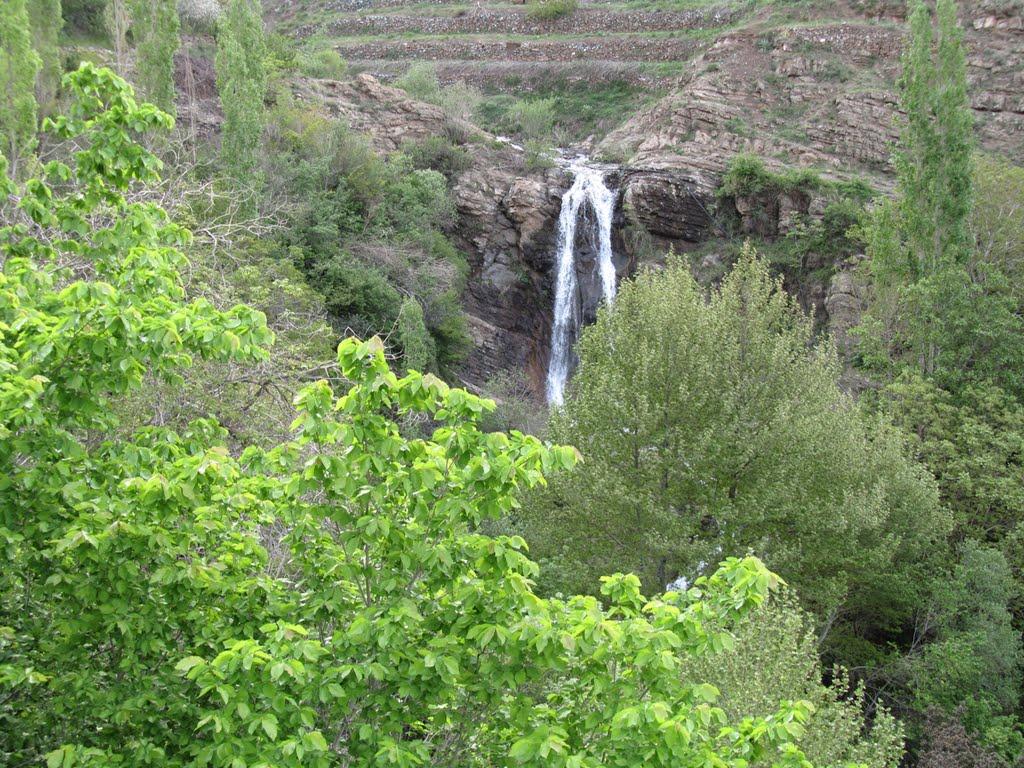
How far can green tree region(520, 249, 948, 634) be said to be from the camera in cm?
1530

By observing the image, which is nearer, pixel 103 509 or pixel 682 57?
pixel 103 509

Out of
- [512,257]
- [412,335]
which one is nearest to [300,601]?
[412,335]

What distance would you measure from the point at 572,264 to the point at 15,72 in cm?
1991

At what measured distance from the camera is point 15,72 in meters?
18.8

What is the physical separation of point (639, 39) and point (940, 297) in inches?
1603

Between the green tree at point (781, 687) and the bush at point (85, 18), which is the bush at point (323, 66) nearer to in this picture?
the bush at point (85, 18)

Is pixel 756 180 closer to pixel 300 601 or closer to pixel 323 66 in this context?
pixel 323 66

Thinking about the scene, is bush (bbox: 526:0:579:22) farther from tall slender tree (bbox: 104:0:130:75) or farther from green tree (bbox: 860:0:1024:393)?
green tree (bbox: 860:0:1024:393)

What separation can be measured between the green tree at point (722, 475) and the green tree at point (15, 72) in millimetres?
12676

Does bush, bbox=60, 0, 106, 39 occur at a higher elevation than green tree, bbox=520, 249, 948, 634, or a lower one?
higher

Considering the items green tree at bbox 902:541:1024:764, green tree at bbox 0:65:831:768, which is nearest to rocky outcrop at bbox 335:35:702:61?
green tree at bbox 902:541:1024:764

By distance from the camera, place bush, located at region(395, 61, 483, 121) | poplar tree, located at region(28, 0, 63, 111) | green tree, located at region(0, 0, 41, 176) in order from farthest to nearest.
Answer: bush, located at region(395, 61, 483, 121) → poplar tree, located at region(28, 0, 63, 111) → green tree, located at region(0, 0, 41, 176)

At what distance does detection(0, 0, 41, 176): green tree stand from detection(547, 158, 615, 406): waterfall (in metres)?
18.0

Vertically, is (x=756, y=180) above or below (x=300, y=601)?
above
